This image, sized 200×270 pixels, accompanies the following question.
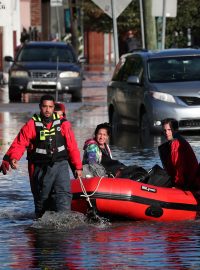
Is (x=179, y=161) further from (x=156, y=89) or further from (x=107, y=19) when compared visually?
(x=107, y=19)

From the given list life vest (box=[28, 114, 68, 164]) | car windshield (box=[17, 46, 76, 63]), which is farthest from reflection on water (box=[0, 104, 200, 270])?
car windshield (box=[17, 46, 76, 63])

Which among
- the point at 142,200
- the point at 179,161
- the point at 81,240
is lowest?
the point at 81,240

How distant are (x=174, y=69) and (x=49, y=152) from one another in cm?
1193

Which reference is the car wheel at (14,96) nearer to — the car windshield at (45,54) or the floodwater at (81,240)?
the car windshield at (45,54)

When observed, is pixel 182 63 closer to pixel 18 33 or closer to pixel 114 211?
pixel 114 211

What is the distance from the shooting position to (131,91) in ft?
80.3

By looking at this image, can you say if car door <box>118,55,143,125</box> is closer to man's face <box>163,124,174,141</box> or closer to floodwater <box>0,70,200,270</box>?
floodwater <box>0,70,200,270</box>

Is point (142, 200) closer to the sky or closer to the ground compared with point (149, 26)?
closer to the ground

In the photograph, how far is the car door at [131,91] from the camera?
2414 cm

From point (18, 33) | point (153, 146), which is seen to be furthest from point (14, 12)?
point (153, 146)

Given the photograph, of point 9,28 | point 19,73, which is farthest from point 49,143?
point 9,28

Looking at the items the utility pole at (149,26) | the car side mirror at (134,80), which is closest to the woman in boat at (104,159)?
the car side mirror at (134,80)

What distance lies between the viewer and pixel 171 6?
33625mm

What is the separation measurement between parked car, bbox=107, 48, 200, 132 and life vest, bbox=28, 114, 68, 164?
10.9 meters
